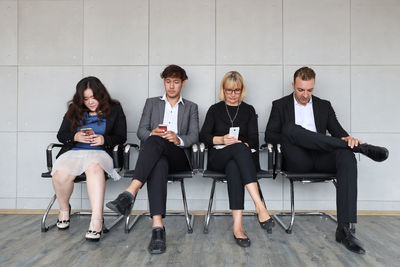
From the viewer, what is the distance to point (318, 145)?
2.75 m

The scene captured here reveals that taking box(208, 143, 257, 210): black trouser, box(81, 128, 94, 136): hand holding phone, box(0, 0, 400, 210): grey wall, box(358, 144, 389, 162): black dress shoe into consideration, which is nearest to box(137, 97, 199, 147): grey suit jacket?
box(0, 0, 400, 210): grey wall

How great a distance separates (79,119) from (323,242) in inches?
97.0

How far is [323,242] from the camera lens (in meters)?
2.58

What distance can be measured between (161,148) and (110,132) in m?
0.83

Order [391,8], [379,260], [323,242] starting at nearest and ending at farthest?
1. [379,260]
2. [323,242]
3. [391,8]

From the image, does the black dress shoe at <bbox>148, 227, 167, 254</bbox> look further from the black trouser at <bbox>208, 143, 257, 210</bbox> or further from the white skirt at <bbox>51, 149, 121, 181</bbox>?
the white skirt at <bbox>51, 149, 121, 181</bbox>

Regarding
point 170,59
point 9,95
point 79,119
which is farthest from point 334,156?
point 9,95

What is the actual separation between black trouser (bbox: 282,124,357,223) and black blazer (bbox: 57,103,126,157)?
1.61 meters

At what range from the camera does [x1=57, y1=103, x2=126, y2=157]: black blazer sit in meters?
3.08

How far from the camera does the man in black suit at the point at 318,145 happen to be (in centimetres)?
250

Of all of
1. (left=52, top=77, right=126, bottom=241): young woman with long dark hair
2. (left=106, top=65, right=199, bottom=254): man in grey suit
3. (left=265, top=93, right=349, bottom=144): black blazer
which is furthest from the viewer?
(left=265, top=93, right=349, bottom=144): black blazer

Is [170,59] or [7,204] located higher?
[170,59]

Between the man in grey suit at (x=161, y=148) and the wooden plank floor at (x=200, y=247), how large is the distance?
0.25 metres

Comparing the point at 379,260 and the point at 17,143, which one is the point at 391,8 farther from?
the point at 17,143
